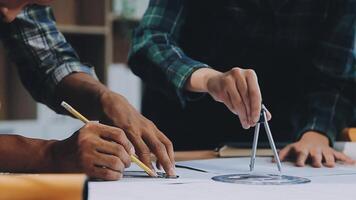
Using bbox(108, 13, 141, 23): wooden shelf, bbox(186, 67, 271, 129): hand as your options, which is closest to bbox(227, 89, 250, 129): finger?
bbox(186, 67, 271, 129): hand

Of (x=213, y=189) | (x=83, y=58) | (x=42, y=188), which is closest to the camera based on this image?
(x=42, y=188)

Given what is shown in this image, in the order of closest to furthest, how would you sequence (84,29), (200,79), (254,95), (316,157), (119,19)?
(254,95) → (316,157) → (200,79) → (84,29) → (119,19)

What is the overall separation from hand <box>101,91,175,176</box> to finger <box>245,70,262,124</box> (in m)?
0.16

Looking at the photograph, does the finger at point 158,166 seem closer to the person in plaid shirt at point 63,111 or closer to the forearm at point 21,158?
the person in plaid shirt at point 63,111

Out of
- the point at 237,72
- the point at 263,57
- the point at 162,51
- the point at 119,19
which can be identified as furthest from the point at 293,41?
the point at 119,19

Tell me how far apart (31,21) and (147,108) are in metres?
0.55

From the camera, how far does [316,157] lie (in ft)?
4.51

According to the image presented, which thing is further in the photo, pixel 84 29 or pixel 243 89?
pixel 84 29

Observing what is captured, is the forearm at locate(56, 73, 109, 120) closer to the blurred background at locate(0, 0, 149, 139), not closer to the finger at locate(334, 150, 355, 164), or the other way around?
the finger at locate(334, 150, 355, 164)

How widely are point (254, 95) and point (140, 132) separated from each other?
0.21 m

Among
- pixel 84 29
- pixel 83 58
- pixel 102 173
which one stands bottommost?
pixel 83 58

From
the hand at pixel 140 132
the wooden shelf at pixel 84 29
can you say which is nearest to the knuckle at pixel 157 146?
the hand at pixel 140 132

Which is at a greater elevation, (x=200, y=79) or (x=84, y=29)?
(x=200, y=79)

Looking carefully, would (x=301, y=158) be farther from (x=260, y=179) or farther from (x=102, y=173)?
(x=102, y=173)
